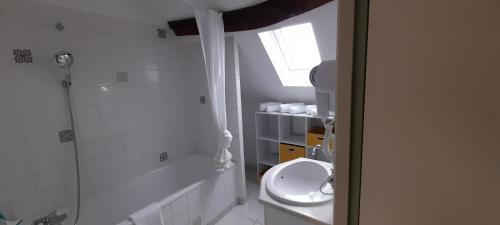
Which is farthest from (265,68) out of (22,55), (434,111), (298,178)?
(434,111)

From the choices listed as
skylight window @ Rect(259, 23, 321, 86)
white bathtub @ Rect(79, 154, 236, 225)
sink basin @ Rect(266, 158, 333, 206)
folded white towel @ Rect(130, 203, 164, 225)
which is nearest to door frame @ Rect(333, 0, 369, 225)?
sink basin @ Rect(266, 158, 333, 206)

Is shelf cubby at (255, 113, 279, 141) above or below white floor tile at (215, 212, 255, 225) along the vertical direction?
above

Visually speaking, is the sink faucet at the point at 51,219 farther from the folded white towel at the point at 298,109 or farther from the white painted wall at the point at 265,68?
the folded white towel at the point at 298,109

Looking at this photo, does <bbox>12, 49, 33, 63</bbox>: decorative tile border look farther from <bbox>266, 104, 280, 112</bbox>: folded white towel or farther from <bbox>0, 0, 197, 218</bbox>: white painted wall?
<bbox>266, 104, 280, 112</bbox>: folded white towel

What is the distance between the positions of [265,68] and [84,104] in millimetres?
1732

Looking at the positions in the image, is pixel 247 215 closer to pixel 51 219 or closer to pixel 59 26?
pixel 51 219

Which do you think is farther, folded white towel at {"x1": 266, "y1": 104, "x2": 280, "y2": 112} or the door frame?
folded white towel at {"x1": 266, "y1": 104, "x2": 280, "y2": 112}

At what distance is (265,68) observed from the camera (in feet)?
8.05

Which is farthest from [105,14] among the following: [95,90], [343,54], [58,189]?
[343,54]

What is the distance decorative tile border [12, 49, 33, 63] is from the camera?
1482 mm

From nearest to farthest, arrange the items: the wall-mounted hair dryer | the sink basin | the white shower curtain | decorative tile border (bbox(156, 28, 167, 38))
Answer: the wall-mounted hair dryer
the sink basin
the white shower curtain
decorative tile border (bbox(156, 28, 167, 38))

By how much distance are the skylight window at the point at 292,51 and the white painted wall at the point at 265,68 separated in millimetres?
71

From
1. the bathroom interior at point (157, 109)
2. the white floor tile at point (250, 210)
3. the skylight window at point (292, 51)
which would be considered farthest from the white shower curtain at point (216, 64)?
the white floor tile at point (250, 210)

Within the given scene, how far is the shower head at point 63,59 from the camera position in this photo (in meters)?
1.58
